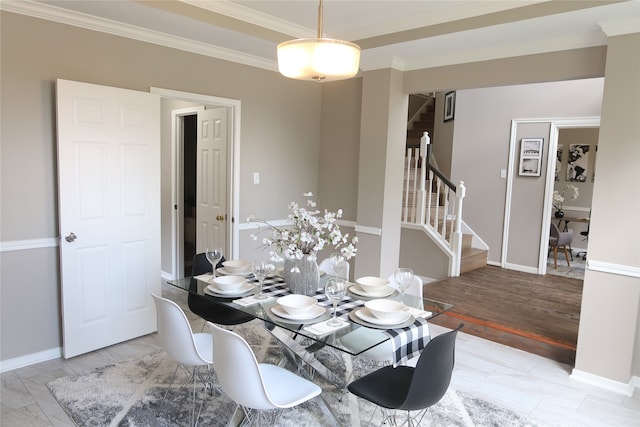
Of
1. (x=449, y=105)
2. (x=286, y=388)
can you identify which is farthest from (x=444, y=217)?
(x=286, y=388)

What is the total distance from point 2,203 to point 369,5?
9.84 feet

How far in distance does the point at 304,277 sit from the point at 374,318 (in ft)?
1.80

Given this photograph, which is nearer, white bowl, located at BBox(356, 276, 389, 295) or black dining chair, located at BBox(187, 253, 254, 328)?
white bowl, located at BBox(356, 276, 389, 295)

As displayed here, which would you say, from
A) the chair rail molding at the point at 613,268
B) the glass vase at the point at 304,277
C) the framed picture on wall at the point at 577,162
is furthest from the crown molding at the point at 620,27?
the framed picture on wall at the point at 577,162

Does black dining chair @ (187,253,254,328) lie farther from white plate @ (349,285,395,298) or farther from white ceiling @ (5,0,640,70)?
white ceiling @ (5,0,640,70)

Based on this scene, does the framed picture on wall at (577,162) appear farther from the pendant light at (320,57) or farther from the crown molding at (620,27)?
the pendant light at (320,57)

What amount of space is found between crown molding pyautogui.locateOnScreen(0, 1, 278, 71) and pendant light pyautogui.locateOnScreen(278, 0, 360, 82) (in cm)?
181

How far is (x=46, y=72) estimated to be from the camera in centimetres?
312

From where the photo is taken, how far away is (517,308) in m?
4.51

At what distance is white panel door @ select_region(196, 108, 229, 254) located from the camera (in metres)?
4.55

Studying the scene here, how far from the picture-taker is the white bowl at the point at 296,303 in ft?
7.31

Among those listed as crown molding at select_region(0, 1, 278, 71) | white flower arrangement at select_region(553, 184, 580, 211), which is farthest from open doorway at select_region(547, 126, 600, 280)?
crown molding at select_region(0, 1, 278, 71)

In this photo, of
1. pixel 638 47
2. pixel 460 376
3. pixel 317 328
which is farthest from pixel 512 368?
pixel 638 47

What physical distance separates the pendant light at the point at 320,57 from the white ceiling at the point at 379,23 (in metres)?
1.12
